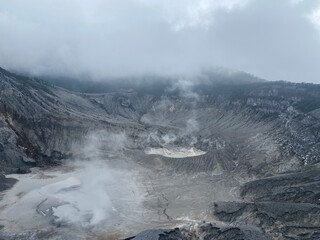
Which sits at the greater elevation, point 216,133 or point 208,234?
point 216,133

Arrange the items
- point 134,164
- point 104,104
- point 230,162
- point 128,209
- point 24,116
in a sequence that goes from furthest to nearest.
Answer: point 104,104, point 24,116, point 134,164, point 230,162, point 128,209

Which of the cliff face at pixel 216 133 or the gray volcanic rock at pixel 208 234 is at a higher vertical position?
the cliff face at pixel 216 133

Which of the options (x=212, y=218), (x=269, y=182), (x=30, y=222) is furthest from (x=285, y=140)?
(x=30, y=222)

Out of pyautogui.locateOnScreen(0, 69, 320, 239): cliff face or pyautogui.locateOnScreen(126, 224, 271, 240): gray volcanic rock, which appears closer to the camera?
pyautogui.locateOnScreen(126, 224, 271, 240): gray volcanic rock

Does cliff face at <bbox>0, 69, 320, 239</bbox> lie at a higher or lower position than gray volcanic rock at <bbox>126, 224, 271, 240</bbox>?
higher

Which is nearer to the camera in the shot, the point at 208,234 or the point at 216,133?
the point at 208,234

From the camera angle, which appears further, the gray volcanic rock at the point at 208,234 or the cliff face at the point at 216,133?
the cliff face at the point at 216,133

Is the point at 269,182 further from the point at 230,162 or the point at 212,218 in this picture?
the point at 230,162

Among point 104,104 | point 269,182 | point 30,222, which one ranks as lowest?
point 30,222
